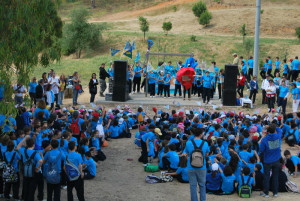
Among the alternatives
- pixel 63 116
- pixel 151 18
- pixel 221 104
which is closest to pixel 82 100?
pixel 221 104

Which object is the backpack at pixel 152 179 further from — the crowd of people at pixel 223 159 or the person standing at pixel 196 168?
the person standing at pixel 196 168

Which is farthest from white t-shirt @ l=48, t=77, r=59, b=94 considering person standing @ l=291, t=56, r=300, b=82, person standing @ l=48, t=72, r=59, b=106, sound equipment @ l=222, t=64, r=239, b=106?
person standing @ l=291, t=56, r=300, b=82

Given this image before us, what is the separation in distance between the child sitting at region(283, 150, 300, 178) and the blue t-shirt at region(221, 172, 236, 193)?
2.00m

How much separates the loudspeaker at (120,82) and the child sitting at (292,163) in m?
10.8

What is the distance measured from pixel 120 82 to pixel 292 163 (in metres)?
11.1

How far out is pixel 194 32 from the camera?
52531 mm

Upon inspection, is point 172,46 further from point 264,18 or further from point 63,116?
point 63,116

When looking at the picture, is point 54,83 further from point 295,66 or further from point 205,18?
point 205,18

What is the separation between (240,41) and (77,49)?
17085mm

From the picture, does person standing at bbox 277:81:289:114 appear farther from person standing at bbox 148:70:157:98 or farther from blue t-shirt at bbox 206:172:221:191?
blue t-shirt at bbox 206:172:221:191

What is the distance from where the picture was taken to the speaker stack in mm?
20766

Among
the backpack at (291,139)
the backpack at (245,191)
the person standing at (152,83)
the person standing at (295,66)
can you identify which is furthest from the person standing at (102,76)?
the backpack at (245,191)

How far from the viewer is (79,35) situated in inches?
1874

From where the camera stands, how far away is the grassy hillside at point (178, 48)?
40406 millimetres
